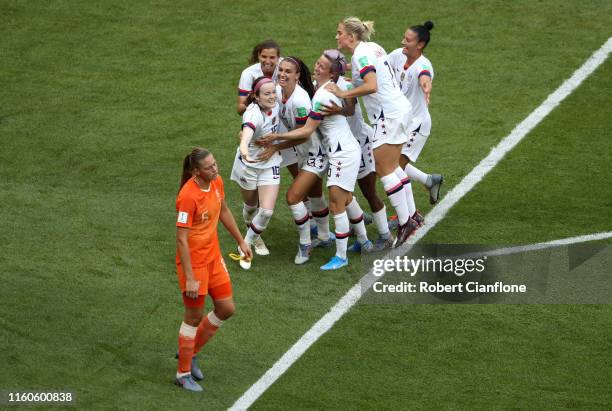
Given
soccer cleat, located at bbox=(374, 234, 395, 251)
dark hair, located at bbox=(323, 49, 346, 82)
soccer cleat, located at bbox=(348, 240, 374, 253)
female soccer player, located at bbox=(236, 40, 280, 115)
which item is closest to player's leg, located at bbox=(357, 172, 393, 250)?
soccer cleat, located at bbox=(374, 234, 395, 251)

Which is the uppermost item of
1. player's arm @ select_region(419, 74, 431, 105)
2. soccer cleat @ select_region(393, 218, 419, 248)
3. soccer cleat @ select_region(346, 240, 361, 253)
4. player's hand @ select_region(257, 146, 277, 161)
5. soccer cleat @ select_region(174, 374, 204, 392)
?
player's arm @ select_region(419, 74, 431, 105)

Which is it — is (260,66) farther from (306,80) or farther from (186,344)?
(186,344)

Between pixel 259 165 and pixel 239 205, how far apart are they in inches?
68.3

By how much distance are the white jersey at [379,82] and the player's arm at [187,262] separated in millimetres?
3252

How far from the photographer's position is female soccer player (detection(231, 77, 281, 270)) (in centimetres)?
1105

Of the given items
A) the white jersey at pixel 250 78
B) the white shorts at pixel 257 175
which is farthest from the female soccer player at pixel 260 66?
the white shorts at pixel 257 175

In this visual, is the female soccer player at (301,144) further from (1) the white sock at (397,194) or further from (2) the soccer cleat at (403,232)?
(2) the soccer cleat at (403,232)

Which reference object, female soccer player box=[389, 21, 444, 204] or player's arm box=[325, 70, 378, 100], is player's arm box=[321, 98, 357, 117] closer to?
player's arm box=[325, 70, 378, 100]

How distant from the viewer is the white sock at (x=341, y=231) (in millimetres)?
11375

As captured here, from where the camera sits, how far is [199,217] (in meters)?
8.91

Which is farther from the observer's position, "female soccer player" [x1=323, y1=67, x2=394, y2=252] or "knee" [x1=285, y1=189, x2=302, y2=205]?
"female soccer player" [x1=323, y1=67, x2=394, y2=252]

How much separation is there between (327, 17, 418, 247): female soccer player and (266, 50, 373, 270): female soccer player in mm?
277

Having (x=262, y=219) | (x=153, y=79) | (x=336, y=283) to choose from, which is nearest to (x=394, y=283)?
(x=336, y=283)
